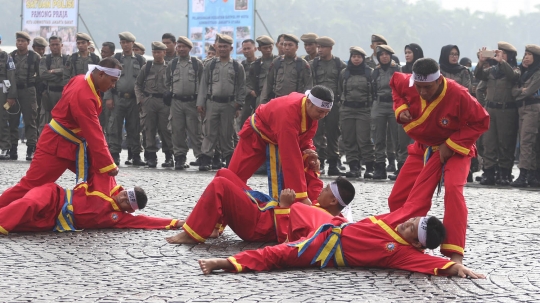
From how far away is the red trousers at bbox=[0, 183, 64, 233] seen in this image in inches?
326

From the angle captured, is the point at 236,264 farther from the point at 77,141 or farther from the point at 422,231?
the point at 77,141

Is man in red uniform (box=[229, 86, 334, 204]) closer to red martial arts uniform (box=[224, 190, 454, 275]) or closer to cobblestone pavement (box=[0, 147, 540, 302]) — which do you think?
cobblestone pavement (box=[0, 147, 540, 302])

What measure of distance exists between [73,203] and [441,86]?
3.44m

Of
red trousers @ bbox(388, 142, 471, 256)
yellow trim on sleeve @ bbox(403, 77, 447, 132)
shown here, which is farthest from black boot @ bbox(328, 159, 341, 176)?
yellow trim on sleeve @ bbox(403, 77, 447, 132)

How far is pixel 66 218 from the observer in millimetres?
8578

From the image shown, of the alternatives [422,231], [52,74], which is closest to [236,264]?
[422,231]

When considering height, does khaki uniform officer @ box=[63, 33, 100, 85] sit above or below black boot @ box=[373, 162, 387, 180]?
above

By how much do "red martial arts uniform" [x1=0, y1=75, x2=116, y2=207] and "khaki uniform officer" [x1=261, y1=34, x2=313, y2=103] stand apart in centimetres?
613

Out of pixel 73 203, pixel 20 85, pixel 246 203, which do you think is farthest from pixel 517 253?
pixel 20 85

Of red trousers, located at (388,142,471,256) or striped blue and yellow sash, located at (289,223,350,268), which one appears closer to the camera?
striped blue and yellow sash, located at (289,223,350,268)

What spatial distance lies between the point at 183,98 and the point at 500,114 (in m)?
5.21

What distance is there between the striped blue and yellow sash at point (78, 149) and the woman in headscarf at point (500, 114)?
21.6ft

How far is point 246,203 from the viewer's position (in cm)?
781

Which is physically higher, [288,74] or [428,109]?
[288,74]
